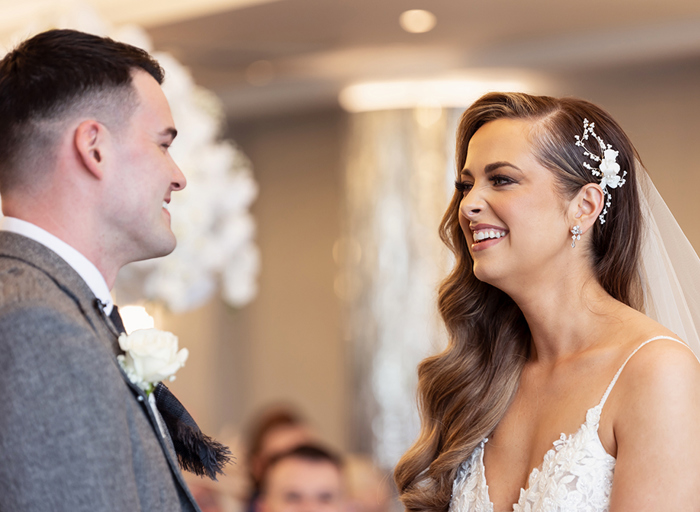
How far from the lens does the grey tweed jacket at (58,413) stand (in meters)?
1.24

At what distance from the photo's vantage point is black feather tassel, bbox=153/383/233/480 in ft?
5.52

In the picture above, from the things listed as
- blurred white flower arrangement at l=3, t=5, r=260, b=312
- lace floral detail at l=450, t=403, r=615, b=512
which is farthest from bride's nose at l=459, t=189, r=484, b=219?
blurred white flower arrangement at l=3, t=5, r=260, b=312

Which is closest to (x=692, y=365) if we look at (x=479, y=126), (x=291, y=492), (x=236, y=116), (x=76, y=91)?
(x=479, y=126)

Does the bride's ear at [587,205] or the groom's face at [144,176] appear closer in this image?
the groom's face at [144,176]

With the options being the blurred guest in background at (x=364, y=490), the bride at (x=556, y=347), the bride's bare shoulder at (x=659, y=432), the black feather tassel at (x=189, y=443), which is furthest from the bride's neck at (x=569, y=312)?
the blurred guest in background at (x=364, y=490)

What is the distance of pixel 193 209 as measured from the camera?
2.98 m

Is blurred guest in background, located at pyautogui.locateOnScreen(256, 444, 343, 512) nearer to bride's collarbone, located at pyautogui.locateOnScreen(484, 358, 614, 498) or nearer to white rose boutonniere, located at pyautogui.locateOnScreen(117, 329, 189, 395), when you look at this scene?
bride's collarbone, located at pyautogui.locateOnScreen(484, 358, 614, 498)

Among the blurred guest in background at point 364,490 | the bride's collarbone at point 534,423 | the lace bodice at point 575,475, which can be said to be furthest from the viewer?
the blurred guest in background at point 364,490

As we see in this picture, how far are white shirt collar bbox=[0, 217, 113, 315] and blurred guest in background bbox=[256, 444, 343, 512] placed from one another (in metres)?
2.03

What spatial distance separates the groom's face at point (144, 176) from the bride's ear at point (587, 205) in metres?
1.07

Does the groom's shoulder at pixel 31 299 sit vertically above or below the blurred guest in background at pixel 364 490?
above

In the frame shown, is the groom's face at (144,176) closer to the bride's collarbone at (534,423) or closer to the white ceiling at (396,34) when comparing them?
the bride's collarbone at (534,423)

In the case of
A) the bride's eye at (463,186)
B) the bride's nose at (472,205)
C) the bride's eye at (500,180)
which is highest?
the bride's eye at (463,186)

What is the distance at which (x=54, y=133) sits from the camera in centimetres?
148
